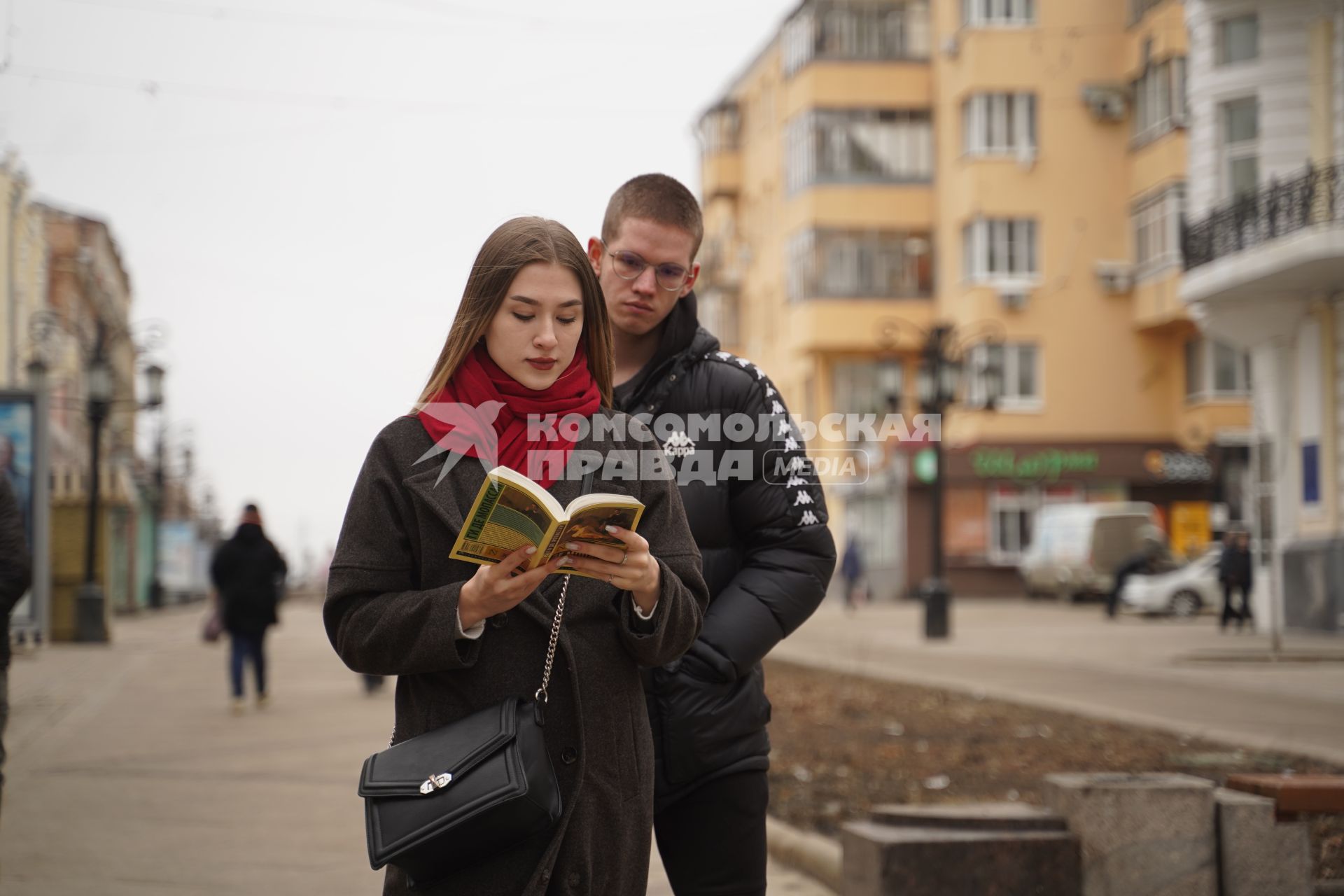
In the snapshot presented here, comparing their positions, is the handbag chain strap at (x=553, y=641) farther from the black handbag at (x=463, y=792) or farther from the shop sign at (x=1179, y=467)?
the shop sign at (x=1179, y=467)

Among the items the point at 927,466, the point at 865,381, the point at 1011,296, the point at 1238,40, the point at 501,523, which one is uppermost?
the point at 1238,40

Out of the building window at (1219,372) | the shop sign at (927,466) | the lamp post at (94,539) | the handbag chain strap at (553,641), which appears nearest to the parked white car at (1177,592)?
the shop sign at (927,466)

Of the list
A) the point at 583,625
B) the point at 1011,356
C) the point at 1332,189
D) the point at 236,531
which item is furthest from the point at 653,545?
the point at 1011,356

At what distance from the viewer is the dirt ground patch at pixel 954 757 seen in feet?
27.1

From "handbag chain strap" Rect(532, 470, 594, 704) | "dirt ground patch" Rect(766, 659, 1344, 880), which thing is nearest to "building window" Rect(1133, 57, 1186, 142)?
"dirt ground patch" Rect(766, 659, 1344, 880)

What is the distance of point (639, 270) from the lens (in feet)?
12.1

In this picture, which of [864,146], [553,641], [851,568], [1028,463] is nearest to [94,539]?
[851,568]

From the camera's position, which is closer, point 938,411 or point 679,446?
point 679,446

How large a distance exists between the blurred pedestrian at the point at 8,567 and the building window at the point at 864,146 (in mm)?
42886

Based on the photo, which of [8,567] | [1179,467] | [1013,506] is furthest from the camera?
[1013,506]

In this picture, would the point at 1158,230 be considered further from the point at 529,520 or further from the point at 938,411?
the point at 529,520

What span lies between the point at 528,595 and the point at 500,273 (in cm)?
60

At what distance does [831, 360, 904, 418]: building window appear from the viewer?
48.7 metres

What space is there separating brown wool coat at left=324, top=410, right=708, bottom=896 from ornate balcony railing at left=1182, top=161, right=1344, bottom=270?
22516 millimetres
